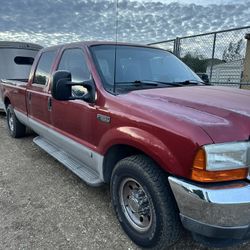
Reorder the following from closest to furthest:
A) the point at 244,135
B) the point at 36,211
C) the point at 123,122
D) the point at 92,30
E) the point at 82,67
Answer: the point at 244,135 → the point at 123,122 → the point at 92,30 → the point at 36,211 → the point at 82,67

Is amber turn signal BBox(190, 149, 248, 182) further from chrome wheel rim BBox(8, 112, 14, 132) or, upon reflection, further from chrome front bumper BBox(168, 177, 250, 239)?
chrome wheel rim BBox(8, 112, 14, 132)

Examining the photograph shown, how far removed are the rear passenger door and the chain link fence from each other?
137 inches

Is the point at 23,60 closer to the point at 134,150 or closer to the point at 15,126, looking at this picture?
the point at 15,126

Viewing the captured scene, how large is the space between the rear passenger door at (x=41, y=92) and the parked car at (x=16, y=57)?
12.7ft

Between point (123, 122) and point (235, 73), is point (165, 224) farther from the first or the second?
point (235, 73)

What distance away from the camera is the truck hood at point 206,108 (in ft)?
6.73

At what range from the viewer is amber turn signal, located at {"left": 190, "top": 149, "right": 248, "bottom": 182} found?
6.66ft

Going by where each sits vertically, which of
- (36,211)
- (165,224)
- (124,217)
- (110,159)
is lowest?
(36,211)

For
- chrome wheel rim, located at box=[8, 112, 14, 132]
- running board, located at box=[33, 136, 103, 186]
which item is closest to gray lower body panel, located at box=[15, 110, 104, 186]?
running board, located at box=[33, 136, 103, 186]

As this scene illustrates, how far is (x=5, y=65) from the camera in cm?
881

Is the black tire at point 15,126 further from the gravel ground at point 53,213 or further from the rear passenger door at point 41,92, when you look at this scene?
the gravel ground at point 53,213

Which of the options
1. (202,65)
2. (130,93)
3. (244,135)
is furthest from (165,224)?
(202,65)

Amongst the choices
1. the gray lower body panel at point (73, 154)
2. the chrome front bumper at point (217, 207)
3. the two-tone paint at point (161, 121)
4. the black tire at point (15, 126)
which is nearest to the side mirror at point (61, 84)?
the two-tone paint at point (161, 121)

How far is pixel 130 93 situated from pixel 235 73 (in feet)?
18.4
